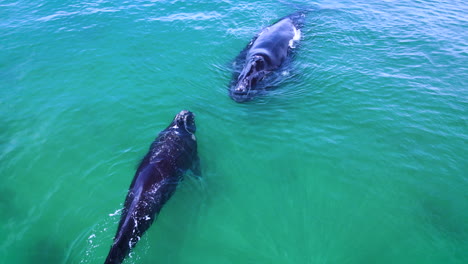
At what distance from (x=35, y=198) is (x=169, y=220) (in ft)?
17.1

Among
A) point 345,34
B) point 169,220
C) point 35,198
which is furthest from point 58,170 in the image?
point 345,34

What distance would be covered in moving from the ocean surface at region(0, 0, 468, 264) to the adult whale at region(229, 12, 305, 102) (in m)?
0.70

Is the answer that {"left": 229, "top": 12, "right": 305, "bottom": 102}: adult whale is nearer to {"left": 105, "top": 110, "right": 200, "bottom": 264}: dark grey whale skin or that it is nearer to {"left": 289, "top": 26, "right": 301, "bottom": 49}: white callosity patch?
{"left": 289, "top": 26, "right": 301, "bottom": 49}: white callosity patch

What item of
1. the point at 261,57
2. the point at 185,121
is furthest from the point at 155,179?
the point at 261,57

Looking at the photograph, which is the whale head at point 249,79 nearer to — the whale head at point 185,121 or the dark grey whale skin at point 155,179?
the whale head at point 185,121

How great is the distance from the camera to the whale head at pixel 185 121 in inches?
520

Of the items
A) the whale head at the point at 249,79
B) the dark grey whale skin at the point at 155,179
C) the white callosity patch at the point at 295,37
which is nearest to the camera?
the dark grey whale skin at the point at 155,179

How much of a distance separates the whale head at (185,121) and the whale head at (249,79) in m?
2.61

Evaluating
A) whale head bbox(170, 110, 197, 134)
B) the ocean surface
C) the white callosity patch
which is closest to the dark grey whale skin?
whale head bbox(170, 110, 197, 134)

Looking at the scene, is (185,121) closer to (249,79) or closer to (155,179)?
(155,179)

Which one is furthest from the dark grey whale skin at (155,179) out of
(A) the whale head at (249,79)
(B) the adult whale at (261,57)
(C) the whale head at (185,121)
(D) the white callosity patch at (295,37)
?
(D) the white callosity patch at (295,37)

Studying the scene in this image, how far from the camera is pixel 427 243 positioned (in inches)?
383

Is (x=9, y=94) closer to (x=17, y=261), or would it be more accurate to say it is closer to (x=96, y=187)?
(x=96, y=187)

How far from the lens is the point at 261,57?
16984 mm
